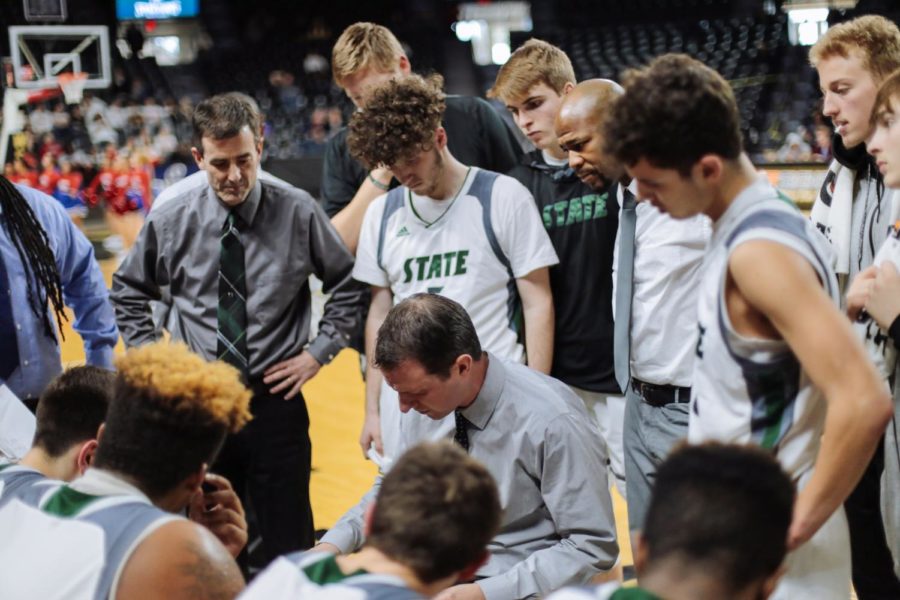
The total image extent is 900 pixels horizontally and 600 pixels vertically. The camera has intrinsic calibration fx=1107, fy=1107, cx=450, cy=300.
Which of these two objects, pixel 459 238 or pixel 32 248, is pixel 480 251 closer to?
pixel 459 238

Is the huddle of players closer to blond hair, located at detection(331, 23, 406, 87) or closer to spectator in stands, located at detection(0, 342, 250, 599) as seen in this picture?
spectator in stands, located at detection(0, 342, 250, 599)

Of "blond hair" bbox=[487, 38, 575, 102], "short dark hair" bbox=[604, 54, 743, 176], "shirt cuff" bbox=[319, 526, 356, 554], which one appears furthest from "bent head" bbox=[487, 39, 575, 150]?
"short dark hair" bbox=[604, 54, 743, 176]

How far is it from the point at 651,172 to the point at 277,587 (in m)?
0.96

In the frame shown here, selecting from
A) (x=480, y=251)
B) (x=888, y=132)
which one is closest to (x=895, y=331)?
(x=888, y=132)

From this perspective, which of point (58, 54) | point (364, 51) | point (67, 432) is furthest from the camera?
point (58, 54)

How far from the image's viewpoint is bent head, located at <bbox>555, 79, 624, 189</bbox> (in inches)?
124

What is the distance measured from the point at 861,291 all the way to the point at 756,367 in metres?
0.65

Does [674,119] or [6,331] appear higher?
[674,119]

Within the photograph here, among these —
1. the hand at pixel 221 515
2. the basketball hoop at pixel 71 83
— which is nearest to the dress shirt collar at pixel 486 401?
the hand at pixel 221 515

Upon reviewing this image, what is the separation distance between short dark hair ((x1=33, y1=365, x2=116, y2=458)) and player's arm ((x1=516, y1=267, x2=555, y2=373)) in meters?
1.55

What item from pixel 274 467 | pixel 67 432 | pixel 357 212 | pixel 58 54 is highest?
pixel 58 54

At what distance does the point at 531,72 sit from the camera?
12.6ft

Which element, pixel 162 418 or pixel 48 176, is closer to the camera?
pixel 162 418

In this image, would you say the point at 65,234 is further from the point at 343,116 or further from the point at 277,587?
the point at 343,116
